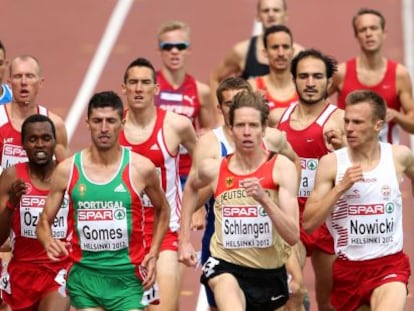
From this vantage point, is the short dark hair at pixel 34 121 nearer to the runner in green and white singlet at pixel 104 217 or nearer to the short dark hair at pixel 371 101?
the runner in green and white singlet at pixel 104 217

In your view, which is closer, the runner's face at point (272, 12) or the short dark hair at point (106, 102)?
the short dark hair at point (106, 102)

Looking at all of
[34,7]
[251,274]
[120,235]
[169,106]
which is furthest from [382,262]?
[34,7]

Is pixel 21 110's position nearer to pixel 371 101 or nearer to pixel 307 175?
pixel 307 175

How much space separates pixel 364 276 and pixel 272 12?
16.8ft

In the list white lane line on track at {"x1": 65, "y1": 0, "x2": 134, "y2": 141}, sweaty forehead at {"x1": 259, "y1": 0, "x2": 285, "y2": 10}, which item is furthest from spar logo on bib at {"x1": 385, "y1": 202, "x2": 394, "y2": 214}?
white lane line on track at {"x1": 65, "y1": 0, "x2": 134, "y2": 141}

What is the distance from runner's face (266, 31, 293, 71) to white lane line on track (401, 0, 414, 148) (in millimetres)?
6159

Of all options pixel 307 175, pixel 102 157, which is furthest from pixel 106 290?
pixel 307 175

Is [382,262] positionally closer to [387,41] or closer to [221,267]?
[221,267]

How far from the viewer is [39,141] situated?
11930 millimetres

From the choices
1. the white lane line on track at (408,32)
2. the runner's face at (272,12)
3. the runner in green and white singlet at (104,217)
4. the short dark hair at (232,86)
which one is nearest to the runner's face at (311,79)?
the short dark hair at (232,86)

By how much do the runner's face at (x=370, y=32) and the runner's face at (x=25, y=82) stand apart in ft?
10.5

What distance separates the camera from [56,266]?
12.2 metres

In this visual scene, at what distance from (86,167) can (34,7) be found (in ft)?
38.8

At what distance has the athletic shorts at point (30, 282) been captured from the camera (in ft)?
39.8
